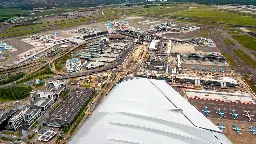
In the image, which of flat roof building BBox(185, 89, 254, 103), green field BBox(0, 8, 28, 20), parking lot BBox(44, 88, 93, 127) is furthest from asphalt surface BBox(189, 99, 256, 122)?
green field BBox(0, 8, 28, 20)

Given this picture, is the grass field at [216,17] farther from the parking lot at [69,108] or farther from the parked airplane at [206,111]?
the parking lot at [69,108]

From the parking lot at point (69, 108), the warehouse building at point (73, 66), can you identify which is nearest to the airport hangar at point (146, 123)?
the parking lot at point (69, 108)

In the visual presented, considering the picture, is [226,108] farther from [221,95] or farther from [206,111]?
[221,95]

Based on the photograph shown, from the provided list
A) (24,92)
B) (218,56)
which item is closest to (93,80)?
(24,92)

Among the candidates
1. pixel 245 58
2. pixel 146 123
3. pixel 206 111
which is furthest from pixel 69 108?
pixel 245 58

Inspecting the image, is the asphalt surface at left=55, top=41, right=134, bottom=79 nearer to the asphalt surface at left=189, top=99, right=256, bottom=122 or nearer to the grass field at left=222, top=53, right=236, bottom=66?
the asphalt surface at left=189, top=99, right=256, bottom=122
